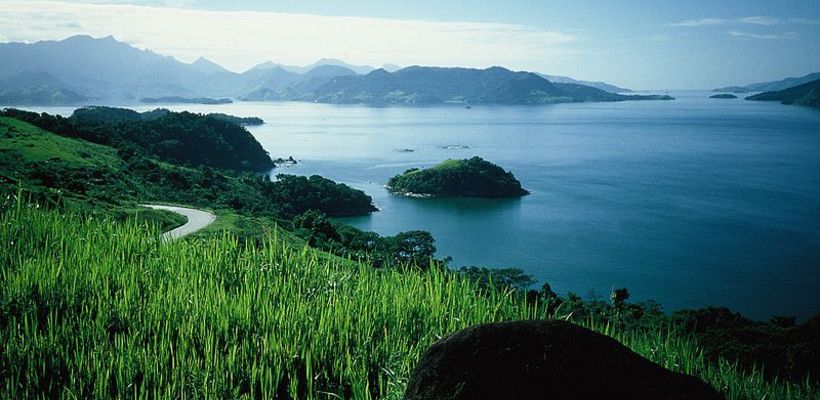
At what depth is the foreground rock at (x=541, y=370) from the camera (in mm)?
3666

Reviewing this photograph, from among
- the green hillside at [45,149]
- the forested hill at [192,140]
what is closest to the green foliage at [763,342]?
the green hillside at [45,149]

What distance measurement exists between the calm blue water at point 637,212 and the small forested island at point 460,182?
3540mm

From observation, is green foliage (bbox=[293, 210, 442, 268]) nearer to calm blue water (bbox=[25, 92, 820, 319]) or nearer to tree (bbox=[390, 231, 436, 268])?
tree (bbox=[390, 231, 436, 268])

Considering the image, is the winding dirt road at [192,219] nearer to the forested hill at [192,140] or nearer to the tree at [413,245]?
the tree at [413,245]

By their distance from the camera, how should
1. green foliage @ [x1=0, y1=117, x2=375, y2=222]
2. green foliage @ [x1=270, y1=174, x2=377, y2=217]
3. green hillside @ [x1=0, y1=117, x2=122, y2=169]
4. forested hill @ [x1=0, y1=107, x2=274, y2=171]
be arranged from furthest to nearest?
forested hill @ [x1=0, y1=107, x2=274, y2=171] → green foliage @ [x1=270, y1=174, x2=377, y2=217] → green hillside @ [x1=0, y1=117, x2=122, y2=169] → green foliage @ [x1=0, y1=117, x2=375, y2=222]

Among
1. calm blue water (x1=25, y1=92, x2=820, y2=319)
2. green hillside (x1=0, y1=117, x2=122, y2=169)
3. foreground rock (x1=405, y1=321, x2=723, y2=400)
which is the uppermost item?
foreground rock (x1=405, y1=321, x2=723, y2=400)

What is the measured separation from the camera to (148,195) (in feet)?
192

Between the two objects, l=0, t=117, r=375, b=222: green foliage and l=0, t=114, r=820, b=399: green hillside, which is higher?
l=0, t=114, r=820, b=399: green hillside

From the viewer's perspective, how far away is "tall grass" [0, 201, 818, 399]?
5.38 meters

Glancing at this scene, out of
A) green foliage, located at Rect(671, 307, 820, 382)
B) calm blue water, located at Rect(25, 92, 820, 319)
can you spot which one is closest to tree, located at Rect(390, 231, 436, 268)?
calm blue water, located at Rect(25, 92, 820, 319)

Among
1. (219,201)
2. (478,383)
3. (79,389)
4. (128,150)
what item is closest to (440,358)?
(478,383)

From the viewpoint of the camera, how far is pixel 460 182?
330 ft

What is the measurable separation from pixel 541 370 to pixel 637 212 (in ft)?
286

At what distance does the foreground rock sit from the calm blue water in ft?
178
